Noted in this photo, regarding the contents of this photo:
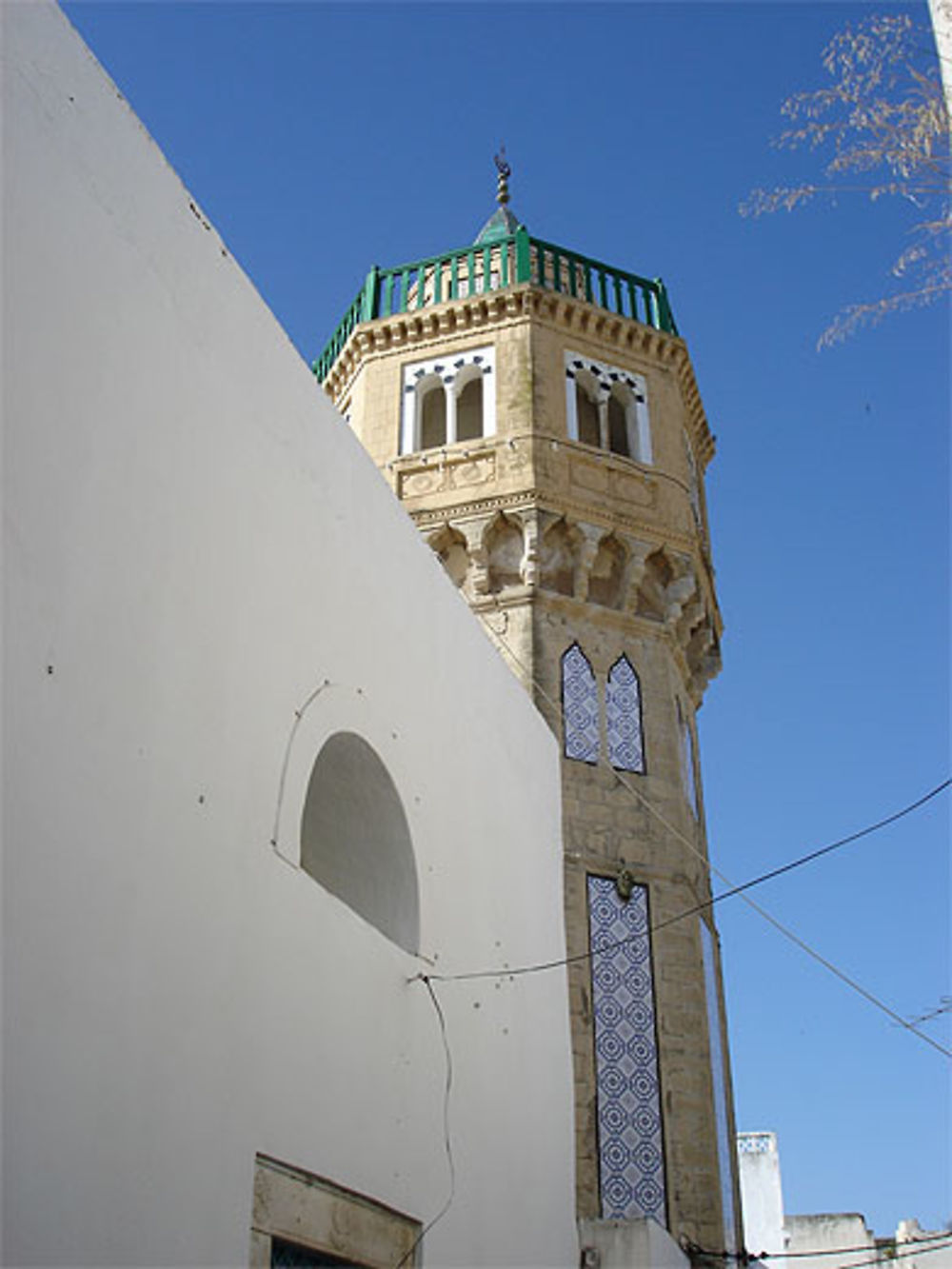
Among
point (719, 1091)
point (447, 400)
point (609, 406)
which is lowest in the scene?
point (719, 1091)

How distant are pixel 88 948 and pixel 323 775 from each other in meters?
2.12

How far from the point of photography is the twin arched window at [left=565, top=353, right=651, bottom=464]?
37.9ft

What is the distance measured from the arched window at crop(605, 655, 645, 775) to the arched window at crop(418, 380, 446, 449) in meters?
2.71

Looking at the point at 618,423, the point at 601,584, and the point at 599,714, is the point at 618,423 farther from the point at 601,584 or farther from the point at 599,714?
the point at 599,714

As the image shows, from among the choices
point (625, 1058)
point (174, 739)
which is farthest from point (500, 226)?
point (174, 739)

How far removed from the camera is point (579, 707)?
32.6 feet

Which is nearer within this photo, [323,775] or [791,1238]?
[323,775]

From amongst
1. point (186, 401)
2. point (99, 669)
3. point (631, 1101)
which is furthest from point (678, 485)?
point (99, 669)

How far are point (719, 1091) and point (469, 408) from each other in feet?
20.1

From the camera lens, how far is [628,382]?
11.9m

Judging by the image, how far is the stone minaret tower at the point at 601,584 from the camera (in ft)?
28.5

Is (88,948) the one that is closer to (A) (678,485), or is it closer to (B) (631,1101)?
(B) (631,1101)

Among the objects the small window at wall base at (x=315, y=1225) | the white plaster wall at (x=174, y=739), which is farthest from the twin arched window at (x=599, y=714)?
the small window at wall base at (x=315, y=1225)

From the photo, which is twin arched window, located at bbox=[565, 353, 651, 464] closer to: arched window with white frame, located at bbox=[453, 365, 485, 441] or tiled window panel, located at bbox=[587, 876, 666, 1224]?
arched window with white frame, located at bbox=[453, 365, 485, 441]
